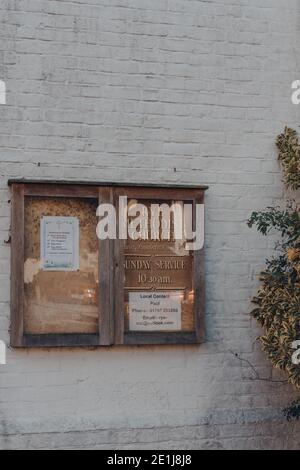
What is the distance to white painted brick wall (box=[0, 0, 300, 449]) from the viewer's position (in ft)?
22.8

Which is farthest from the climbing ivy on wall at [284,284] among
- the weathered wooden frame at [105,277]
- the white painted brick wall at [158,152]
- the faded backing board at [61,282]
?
the faded backing board at [61,282]

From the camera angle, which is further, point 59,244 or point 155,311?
point 155,311

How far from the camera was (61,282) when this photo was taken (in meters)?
6.93

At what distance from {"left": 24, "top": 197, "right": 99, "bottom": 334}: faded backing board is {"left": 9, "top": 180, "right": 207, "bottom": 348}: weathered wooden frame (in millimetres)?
57

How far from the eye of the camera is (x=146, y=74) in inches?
285

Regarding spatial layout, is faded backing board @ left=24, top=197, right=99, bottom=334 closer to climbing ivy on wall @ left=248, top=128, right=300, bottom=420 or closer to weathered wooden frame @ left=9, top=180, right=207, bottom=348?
weathered wooden frame @ left=9, top=180, right=207, bottom=348

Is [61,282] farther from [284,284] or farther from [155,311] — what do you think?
[284,284]

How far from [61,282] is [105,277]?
35 centimetres

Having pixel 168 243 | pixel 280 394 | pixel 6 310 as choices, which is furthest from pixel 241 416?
pixel 6 310

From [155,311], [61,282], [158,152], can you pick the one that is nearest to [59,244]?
[61,282]

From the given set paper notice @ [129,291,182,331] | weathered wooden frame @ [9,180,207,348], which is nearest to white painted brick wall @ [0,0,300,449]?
weathered wooden frame @ [9,180,207,348]

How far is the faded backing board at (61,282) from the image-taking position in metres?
6.87

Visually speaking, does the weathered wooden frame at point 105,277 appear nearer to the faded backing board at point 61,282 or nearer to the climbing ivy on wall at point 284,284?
the faded backing board at point 61,282

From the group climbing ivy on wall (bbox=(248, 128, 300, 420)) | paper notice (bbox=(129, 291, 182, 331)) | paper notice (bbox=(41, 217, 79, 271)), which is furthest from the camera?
paper notice (bbox=(129, 291, 182, 331))
